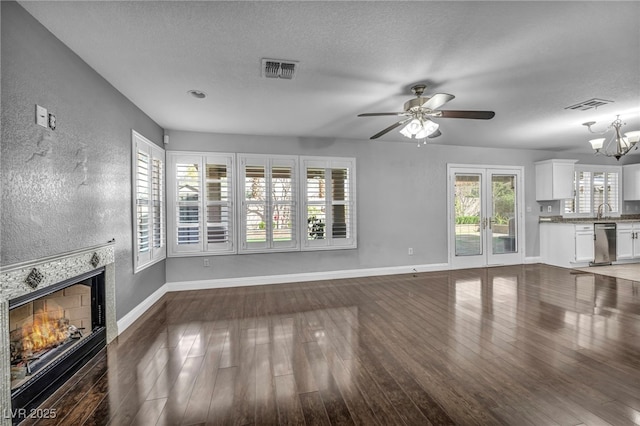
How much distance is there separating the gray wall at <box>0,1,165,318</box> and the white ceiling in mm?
201

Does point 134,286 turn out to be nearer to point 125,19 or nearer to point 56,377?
point 56,377

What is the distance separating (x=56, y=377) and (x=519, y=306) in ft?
15.9

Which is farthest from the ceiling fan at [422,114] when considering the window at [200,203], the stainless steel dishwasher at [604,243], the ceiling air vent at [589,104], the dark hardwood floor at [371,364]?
the stainless steel dishwasher at [604,243]

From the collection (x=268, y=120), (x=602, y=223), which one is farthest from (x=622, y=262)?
(x=268, y=120)

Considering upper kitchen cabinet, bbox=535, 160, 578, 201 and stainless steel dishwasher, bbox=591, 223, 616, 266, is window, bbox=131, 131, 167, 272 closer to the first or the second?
upper kitchen cabinet, bbox=535, 160, 578, 201

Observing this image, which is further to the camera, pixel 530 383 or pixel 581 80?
pixel 581 80

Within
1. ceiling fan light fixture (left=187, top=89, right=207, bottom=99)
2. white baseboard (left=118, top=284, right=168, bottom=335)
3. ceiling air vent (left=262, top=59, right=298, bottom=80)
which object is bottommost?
white baseboard (left=118, top=284, right=168, bottom=335)

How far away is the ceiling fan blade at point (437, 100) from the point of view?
258 cm

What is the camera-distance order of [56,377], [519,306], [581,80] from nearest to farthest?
[56,377] → [581,80] → [519,306]

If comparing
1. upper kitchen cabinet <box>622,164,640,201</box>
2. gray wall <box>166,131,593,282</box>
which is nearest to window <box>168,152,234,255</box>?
gray wall <box>166,131,593,282</box>

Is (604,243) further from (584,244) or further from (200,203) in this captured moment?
(200,203)

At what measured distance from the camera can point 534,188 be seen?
21.7 feet

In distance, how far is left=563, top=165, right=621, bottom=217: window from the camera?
687 centimetres

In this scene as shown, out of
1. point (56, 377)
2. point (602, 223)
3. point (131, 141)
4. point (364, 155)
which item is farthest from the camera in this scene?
Answer: point (602, 223)
